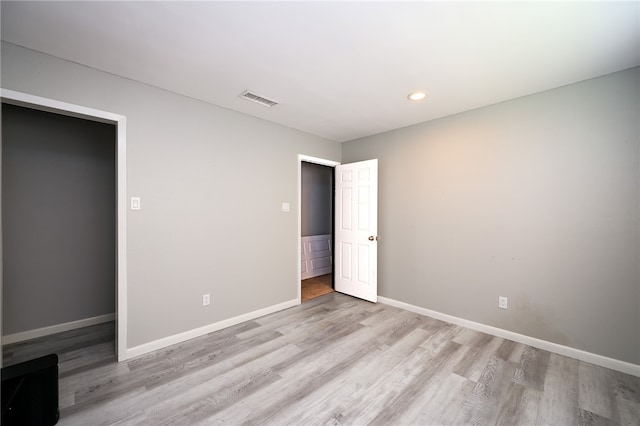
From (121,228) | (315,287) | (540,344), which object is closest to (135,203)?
(121,228)

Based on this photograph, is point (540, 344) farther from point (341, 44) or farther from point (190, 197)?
point (190, 197)

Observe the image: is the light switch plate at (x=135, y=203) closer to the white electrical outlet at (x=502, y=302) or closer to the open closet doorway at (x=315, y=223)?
the open closet doorway at (x=315, y=223)

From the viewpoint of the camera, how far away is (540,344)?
2604mm

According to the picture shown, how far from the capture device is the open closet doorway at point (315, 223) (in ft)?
17.1

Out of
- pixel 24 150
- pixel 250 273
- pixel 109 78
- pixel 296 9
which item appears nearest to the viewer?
pixel 296 9

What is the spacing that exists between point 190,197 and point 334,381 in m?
2.21

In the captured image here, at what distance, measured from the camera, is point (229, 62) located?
7.07ft

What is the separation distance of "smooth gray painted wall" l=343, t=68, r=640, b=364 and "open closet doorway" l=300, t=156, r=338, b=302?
1.96 metres

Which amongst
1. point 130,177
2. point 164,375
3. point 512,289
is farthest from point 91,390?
point 512,289

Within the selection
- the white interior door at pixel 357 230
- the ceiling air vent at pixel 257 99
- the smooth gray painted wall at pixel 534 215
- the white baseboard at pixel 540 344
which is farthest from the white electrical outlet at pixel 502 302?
the ceiling air vent at pixel 257 99

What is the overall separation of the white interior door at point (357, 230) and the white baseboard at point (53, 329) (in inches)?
126

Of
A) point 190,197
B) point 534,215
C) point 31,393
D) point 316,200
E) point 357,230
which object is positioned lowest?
point 31,393

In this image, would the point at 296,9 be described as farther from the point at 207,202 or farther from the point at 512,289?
the point at 512,289

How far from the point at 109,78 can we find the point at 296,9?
6.06 feet
